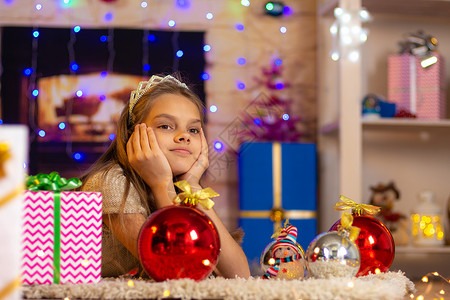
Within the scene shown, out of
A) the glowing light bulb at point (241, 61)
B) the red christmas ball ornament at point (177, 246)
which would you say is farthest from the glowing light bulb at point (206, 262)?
the glowing light bulb at point (241, 61)

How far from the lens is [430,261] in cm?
264

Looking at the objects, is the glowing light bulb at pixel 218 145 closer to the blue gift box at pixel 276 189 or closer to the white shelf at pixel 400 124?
the blue gift box at pixel 276 189

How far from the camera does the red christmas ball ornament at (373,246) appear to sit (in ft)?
3.07

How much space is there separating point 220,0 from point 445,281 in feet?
6.63

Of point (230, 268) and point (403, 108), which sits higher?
point (403, 108)

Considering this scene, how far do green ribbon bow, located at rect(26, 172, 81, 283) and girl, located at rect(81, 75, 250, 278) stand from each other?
30 centimetres

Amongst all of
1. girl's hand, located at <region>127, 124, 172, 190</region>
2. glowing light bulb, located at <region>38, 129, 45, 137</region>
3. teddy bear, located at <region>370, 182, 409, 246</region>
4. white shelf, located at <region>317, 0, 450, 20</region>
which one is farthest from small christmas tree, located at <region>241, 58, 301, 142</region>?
girl's hand, located at <region>127, 124, 172, 190</region>

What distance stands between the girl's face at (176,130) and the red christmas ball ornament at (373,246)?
1.61ft

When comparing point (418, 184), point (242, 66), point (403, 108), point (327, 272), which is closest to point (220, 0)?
point (242, 66)

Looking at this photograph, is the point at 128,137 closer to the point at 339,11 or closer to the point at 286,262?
the point at 286,262

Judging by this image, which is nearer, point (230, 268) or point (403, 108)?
point (230, 268)

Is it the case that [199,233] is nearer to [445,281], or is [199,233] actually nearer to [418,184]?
[445,281]

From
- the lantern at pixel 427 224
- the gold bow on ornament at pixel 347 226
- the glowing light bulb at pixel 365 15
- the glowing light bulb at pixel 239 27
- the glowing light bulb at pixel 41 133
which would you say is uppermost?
the glowing light bulb at pixel 365 15

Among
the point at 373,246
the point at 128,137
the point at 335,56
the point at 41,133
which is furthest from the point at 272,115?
the point at 373,246
